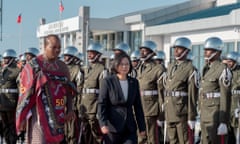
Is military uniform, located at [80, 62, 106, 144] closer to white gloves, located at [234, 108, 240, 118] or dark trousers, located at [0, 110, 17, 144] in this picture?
dark trousers, located at [0, 110, 17, 144]

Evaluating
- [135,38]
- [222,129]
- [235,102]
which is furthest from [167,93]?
[135,38]

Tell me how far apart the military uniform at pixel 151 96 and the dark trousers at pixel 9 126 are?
285 centimetres

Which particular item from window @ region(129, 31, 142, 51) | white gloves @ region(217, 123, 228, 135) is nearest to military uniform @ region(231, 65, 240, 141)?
white gloves @ region(217, 123, 228, 135)

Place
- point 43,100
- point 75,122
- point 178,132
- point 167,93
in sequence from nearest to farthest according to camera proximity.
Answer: point 43,100 → point 178,132 → point 167,93 → point 75,122

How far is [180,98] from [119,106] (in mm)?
2313

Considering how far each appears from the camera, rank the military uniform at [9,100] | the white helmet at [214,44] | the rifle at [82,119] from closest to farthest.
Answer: the white helmet at [214,44], the rifle at [82,119], the military uniform at [9,100]

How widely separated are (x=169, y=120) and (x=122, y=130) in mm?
2437

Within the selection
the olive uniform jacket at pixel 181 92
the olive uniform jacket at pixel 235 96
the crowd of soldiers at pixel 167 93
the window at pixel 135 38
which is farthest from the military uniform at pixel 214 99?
the window at pixel 135 38

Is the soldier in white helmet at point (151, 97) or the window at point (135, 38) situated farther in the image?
the window at point (135, 38)

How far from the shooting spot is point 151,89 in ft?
32.4

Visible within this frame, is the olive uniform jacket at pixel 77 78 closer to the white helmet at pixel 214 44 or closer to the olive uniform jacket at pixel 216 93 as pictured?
the olive uniform jacket at pixel 216 93

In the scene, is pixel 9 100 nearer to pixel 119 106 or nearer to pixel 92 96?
pixel 92 96

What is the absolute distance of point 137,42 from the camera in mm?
29531

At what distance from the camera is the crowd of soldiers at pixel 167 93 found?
798 centimetres
